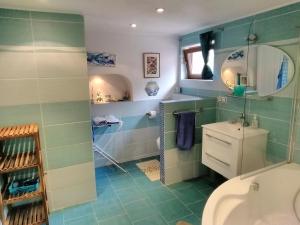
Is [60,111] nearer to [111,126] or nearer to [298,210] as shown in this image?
Answer: [111,126]

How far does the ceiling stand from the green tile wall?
0.56ft

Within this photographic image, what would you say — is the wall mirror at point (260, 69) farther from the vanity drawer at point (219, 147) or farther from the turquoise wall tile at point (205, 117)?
the vanity drawer at point (219, 147)

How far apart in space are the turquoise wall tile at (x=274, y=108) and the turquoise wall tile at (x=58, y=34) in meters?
2.07

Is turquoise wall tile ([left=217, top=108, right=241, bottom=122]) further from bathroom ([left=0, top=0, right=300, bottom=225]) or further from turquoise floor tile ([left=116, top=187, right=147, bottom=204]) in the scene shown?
turquoise floor tile ([left=116, top=187, right=147, bottom=204])

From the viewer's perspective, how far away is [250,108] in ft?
8.33

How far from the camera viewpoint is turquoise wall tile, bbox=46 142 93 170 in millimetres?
2322

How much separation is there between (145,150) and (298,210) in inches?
94.3

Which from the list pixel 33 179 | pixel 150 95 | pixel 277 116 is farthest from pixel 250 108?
pixel 33 179

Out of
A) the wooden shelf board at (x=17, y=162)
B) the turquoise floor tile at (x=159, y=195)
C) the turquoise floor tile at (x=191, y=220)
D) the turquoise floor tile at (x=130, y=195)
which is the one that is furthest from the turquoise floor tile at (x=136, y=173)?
the wooden shelf board at (x=17, y=162)

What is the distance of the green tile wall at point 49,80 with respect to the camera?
202cm

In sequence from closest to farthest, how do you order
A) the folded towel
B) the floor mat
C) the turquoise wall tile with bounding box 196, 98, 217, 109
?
the turquoise wall tile with bounding box 196, 98, 217, 109 < the folded towel < the floor mat

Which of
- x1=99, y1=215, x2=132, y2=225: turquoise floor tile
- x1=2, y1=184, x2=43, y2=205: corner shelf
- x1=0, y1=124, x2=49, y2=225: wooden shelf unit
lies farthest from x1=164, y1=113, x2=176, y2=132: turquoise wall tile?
x1=2, y1=184, x2=43, y2=205: corner shelf

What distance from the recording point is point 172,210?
7.84 feet

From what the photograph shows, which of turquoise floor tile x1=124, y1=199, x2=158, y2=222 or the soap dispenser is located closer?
turquoise floor tile x1=124, y1=199, x2=158, y2=222
